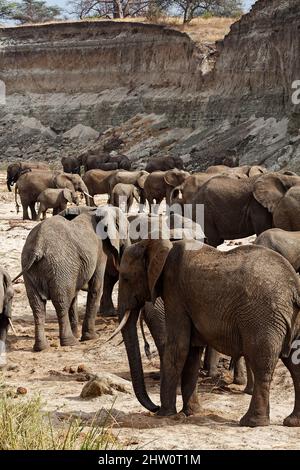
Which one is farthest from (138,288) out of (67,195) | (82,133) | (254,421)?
(82,133)

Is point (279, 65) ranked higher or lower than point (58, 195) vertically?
higher

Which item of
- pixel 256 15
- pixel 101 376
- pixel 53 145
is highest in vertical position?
pixel 256 15

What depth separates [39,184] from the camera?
939 inches

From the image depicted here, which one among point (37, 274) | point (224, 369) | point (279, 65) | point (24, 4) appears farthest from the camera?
point (24, 4)

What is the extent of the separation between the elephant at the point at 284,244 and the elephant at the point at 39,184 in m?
13.2

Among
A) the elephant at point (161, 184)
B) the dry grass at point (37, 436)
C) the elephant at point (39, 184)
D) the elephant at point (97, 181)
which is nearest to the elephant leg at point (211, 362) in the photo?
the dry grass at point (37, 436)

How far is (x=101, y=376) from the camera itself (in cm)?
795

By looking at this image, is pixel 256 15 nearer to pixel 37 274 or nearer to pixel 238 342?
pixel 37 274

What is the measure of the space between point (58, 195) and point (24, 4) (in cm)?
5343

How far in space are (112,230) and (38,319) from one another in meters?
1.44

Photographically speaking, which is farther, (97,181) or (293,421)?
(97,181)

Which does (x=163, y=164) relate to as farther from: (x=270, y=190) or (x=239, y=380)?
(x=239, y=380)

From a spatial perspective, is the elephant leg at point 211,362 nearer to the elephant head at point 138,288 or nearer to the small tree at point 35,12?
the elephant head at point 138,288
